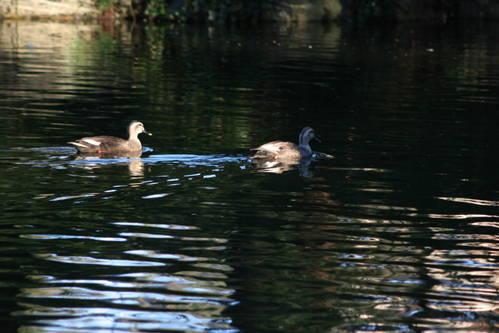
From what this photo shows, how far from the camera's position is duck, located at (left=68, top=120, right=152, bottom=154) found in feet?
38.5

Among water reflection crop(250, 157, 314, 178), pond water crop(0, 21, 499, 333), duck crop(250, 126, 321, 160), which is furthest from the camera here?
duck crop(250, 126, 321, 160)

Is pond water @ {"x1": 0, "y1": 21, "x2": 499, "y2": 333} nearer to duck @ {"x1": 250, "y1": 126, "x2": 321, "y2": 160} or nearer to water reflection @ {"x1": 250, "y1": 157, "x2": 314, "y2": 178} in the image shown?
water reflection @ {"x1": 250, "y1": 157, "x2": 314, "y2": 178}

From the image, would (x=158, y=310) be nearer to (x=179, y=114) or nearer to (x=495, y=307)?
(x=495, y=307)

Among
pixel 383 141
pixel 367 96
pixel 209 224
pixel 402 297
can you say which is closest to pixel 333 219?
pixel 209 224

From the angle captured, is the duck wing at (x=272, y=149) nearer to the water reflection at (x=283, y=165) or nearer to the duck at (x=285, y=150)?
the duck at (x=285, y=150)

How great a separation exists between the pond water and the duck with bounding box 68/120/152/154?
0.27m

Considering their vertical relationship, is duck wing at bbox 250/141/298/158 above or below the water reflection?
above

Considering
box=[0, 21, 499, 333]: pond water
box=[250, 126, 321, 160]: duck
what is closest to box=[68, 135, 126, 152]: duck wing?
box=[0, 21, 499, 333]: pond water

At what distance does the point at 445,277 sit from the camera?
686 cm

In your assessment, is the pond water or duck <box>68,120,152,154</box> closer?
the pond water

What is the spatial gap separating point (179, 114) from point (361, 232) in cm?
919

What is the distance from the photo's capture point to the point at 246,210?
8.94 m

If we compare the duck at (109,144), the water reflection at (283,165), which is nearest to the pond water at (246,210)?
the water reflection at (283,165)

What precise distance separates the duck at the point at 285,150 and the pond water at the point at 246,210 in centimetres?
29
